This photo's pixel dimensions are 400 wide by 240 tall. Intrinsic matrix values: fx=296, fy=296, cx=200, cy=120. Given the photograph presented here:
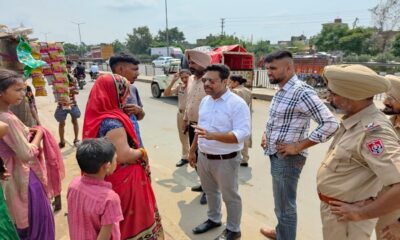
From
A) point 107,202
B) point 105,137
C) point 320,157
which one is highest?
point 105,137

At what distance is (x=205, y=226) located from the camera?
321 cm

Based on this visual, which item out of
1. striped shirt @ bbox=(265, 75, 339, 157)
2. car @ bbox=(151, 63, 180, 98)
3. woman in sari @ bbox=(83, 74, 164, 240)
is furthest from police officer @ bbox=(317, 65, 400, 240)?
car @ bbox=(151, 63, 180, 98)

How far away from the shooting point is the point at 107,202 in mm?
1714

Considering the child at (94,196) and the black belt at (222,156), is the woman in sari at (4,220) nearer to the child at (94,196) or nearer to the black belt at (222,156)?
the child at (94,196)

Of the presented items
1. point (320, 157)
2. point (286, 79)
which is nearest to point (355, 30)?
point (320, 157)

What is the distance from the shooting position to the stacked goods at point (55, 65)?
4.68 m

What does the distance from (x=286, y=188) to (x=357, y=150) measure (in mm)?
1032

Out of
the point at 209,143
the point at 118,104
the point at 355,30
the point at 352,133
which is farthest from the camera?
the point at 355,30

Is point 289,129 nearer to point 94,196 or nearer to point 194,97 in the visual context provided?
point 94,196

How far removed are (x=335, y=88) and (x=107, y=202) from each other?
1.45 m

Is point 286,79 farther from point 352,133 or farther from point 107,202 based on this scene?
point 107,202

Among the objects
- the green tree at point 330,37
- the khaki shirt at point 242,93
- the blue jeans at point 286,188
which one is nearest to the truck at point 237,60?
the khaki shirt at point 242,93

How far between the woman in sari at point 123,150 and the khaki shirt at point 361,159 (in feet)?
3.99

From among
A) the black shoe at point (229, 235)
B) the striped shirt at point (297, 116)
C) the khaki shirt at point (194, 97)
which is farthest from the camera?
the khaki shirt at point (194, 97)
